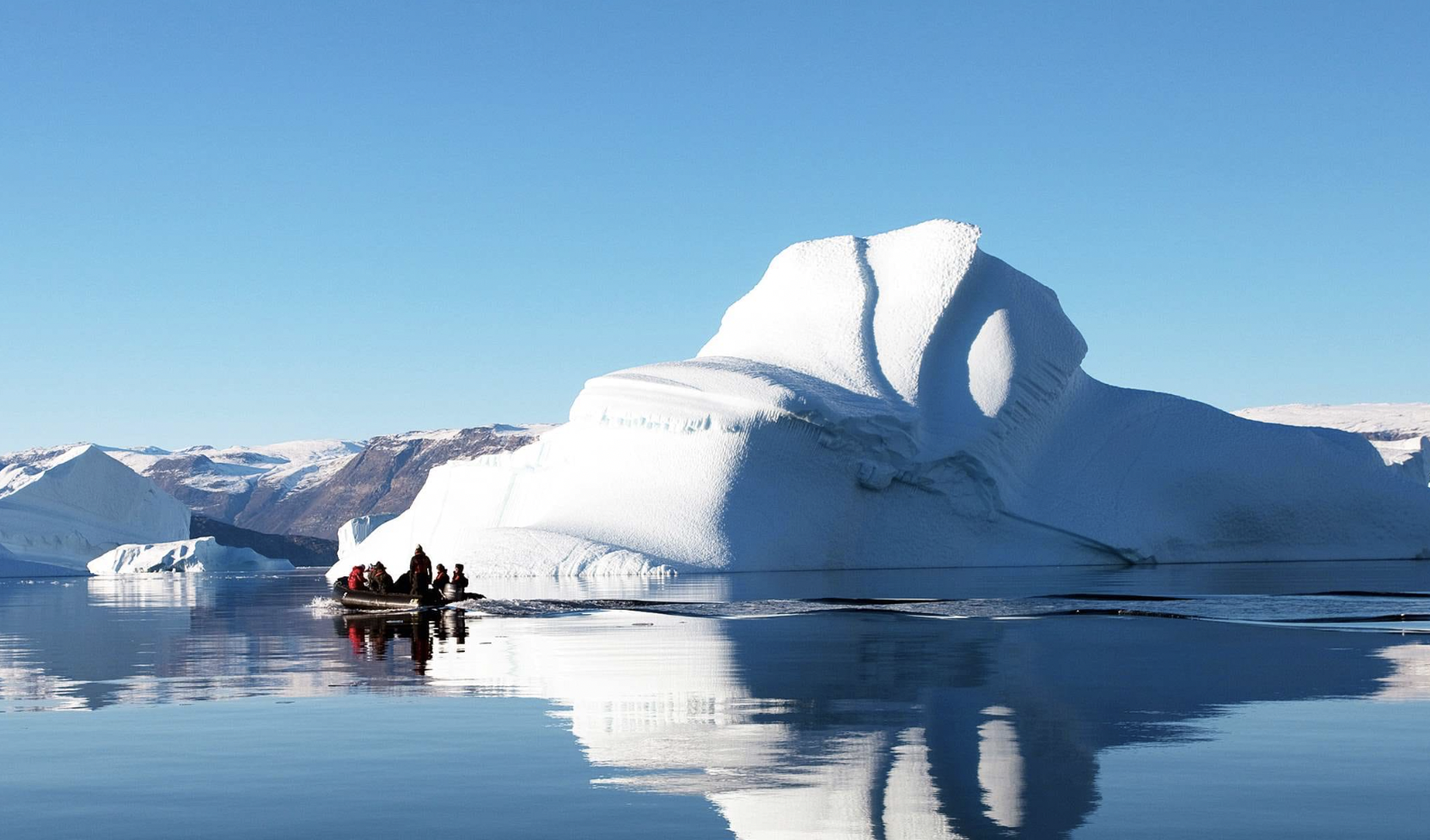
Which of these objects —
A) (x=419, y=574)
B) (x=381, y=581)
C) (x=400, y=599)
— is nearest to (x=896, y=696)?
(x=419, y=574)

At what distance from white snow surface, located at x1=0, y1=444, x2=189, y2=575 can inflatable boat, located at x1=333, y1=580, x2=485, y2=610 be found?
62.6 m

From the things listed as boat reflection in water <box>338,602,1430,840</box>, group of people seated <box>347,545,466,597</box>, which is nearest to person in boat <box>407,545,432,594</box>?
group of people seated <box>347,545,466,597</box>

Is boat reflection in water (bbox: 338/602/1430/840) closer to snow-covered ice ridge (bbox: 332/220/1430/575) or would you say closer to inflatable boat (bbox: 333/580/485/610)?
inflatable boat (bbox: 333/580/485/610)

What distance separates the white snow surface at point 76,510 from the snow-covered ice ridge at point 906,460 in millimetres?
43814

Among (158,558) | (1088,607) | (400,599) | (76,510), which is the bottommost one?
(1088,607)

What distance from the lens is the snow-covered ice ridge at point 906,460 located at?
4444cm

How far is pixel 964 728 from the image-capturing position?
8.41m

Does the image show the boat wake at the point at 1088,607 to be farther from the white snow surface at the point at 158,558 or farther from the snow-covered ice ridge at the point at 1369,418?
the snow-covered ice ridge at the point at 1369,418

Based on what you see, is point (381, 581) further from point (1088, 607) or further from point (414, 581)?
point (1088, 607)

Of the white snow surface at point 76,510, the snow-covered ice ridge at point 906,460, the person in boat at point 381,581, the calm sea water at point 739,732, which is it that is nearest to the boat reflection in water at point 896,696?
the calm sea water at point 739,732

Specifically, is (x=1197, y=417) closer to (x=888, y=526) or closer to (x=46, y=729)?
(x=888, y=526)

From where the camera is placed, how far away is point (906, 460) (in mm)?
45875

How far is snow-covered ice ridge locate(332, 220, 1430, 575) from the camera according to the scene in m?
44.4

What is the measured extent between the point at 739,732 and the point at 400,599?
56.3 feet
